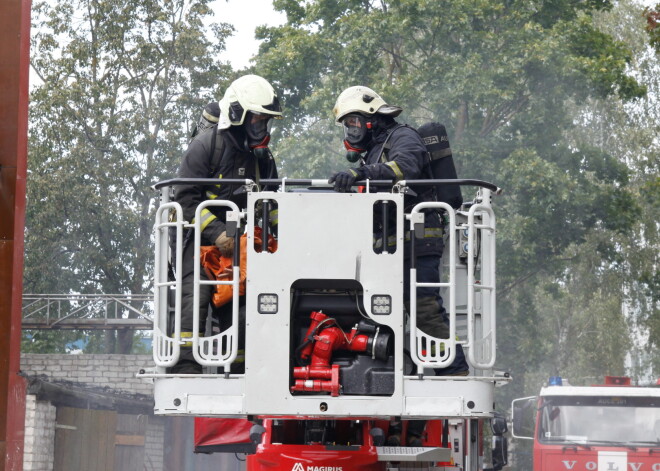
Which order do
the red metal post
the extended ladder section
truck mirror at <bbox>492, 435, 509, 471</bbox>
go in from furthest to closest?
the red metal post < truck mirror at <bbox>492, 435, 509, 471</bbox> < the extended ladder section

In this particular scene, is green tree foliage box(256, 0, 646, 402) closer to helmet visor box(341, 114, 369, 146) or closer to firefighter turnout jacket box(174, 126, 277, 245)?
helmet visor box(341, 114, 369, 146)

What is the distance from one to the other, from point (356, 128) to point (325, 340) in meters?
1.81

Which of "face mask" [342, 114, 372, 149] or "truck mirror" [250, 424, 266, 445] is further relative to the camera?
"face mask" [342, 114, 372, 149]

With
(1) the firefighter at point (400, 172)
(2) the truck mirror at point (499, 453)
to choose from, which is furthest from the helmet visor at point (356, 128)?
(2) the truck mirror at point (499, 453)

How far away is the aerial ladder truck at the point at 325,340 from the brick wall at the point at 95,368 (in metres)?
23.1

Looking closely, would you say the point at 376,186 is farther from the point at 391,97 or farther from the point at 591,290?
the point at 591,290

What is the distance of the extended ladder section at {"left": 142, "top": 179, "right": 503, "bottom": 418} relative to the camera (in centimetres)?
675

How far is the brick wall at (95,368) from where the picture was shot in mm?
29891

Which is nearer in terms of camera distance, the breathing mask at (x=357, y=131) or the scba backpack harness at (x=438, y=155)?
the breathing mask at (x=357, y=131)

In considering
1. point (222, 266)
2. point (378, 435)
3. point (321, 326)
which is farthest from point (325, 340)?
point (222, 266)

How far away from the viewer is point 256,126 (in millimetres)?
7930

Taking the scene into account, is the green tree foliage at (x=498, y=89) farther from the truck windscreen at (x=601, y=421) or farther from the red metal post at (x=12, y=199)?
the red metal post at (x=12, y=199)

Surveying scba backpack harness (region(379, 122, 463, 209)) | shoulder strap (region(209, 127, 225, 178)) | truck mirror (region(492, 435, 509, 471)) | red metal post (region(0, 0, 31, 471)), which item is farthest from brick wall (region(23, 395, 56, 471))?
scba backpack harness (region(379, 122, 463, 209))

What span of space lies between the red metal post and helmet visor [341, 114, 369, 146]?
4952mm
